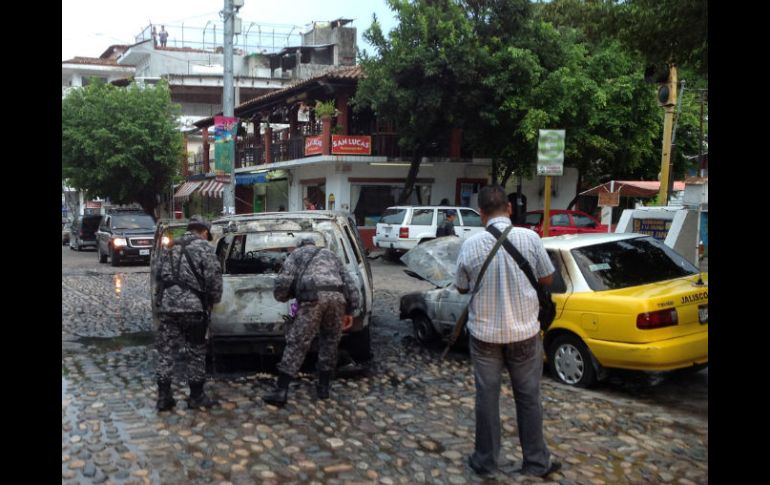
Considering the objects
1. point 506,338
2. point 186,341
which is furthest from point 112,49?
point 506,338

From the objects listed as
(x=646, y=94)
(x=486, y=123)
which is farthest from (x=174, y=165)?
(x=646, y=94)

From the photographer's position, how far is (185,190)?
126 ft

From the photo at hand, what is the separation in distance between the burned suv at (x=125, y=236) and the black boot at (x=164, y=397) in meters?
16.8

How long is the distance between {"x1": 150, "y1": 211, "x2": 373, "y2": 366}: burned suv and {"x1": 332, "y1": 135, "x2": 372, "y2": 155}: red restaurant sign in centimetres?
1723

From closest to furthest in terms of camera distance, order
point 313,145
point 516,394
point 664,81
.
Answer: point 516,394, point 664,81, point 313,145

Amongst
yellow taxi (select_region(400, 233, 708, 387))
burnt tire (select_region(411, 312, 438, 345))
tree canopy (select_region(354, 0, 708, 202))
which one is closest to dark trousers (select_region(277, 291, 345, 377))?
yellow taxi (select_region(400, 233, 708, 387))

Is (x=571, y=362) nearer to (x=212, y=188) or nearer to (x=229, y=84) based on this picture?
(x=229, y=84)

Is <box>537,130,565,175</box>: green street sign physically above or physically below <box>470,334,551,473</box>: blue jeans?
above

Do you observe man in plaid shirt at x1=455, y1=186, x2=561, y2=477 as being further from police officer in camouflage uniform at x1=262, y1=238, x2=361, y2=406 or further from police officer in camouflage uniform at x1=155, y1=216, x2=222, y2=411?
police officer in camouflage uniform at x1=155, y1=216, x2=222, y2=411

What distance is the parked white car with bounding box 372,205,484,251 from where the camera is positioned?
21.1 metres

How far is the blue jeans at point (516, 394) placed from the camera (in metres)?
4.52

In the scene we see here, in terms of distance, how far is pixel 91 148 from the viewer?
30.0 m

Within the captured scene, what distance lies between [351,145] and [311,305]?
20.0 m

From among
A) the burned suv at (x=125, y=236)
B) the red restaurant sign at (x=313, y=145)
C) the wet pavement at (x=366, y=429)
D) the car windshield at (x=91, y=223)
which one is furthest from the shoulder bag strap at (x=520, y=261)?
the car windshield at (x=91, y=223)
